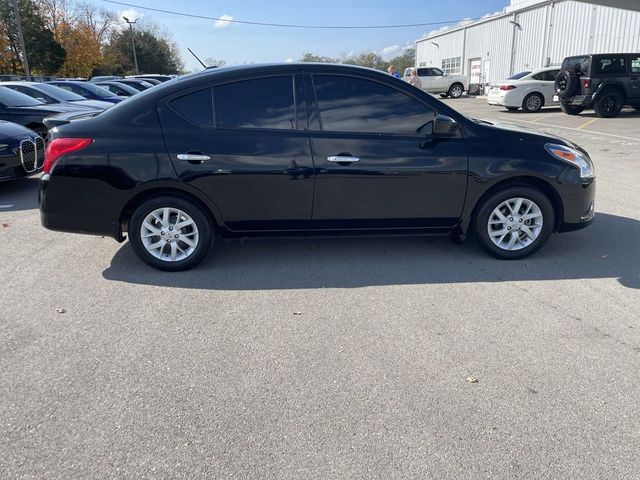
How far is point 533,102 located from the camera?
22.1 metres

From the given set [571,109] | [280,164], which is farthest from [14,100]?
[571,109]

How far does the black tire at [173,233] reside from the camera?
4496mm

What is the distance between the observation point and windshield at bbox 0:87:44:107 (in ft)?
32.8

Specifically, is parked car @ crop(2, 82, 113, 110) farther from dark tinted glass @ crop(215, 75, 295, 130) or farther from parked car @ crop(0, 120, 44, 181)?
dark tinted glass @ crop(215, 75, 295, 130)

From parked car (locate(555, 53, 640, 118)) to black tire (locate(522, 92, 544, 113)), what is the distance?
9.51 feet

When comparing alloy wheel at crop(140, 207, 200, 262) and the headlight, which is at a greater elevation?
the headlight

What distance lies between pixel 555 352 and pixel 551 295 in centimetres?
95

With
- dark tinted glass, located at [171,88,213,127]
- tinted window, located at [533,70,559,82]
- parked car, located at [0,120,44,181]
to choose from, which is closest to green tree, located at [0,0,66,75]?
tinted window, located at [533,70,559,82]

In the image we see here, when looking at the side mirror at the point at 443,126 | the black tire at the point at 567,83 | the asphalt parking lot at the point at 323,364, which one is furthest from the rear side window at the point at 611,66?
the side mirror at the point at 443,126

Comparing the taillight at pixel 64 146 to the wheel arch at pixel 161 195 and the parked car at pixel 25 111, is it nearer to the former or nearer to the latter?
the wheel arch at pixel 161 195

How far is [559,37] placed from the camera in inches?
1074

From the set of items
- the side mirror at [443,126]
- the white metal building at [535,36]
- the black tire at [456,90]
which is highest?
the white metal building at [535,36]

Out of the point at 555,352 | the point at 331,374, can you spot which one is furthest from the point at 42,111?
the point at 555,352

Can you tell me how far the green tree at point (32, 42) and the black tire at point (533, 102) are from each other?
42.2m
